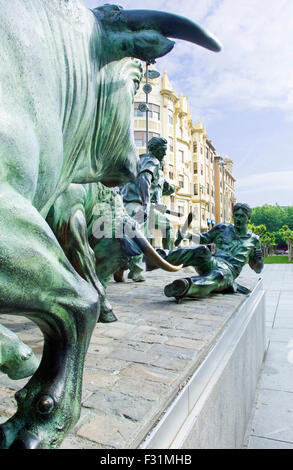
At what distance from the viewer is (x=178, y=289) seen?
442 cm

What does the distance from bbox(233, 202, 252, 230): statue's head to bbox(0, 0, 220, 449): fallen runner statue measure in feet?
13.0

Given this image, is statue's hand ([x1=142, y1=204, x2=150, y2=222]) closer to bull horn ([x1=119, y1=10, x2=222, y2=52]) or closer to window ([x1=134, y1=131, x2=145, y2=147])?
bull horn ([x1=119, y1=10, x2=222, y2=52])

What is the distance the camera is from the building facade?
Result: 115 ft

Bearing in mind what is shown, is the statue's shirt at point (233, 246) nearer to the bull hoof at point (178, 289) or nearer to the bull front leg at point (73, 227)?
the bull hoof at point (178, 289)

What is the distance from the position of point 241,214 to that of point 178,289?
1777mm

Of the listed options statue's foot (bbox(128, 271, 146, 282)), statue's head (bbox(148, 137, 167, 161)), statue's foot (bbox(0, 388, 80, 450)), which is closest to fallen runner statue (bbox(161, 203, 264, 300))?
statue's foot (bbox(128, 271, 146, 282))

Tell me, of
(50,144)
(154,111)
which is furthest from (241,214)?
(154,111)

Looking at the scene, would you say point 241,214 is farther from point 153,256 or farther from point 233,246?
point 153,256

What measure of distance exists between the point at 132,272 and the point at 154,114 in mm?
31784

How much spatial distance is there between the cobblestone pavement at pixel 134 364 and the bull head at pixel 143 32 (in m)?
1.61

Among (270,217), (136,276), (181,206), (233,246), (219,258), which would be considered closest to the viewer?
(219,258)

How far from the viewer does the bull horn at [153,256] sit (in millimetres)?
2280
